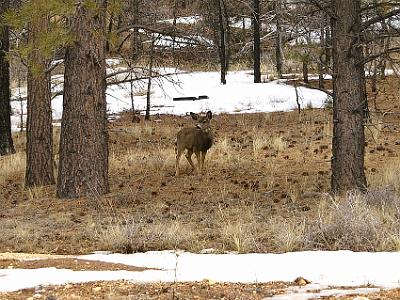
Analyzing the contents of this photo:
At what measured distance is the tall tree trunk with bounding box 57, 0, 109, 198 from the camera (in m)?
12.2

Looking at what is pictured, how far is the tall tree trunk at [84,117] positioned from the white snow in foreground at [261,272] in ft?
17.7

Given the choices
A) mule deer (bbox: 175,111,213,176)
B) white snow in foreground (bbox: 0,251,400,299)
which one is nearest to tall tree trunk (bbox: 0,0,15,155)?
mule deer (bbox: 175,111,213,176)

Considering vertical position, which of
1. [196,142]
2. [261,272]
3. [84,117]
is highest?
[84,117]

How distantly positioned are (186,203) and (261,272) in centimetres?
541

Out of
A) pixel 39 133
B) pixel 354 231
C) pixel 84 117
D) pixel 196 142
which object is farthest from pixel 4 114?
pixel 354 231

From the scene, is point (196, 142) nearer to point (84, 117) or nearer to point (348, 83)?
point (84, 117)

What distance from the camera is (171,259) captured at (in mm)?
7164

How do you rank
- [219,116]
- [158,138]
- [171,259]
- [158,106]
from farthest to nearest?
1. [158,106]
2. [219,116]
3. [158,138]
4. [171,259]

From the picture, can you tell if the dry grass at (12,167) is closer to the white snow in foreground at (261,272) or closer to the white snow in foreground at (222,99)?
the white snow in foreground at (261,272)

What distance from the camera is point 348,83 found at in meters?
10.6

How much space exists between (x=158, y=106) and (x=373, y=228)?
2519 centimetres

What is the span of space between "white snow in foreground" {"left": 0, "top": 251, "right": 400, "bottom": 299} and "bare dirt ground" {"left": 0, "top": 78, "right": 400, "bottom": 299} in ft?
0.91

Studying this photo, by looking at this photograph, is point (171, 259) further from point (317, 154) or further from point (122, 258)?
point (317, 154)

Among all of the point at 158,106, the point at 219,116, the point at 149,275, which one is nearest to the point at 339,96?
the point at 149,275
